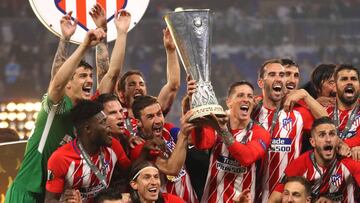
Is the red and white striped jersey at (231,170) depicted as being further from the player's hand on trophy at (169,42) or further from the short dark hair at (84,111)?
the short dark hair at (84,111)

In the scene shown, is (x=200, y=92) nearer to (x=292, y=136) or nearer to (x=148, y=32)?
(x=292, y=136)

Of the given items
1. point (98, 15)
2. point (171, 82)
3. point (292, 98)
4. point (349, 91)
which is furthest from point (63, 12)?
point (349, 91)

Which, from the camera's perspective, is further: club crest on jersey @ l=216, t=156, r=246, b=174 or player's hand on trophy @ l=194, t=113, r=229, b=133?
club crest on jersey @ l=216, t=156, r=246, b=174

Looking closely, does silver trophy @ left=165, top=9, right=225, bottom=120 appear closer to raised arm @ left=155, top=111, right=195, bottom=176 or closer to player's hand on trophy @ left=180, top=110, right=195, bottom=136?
player's hand on trophy @ left=180, top=110, right=195, bottom=136

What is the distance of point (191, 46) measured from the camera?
7547 millimetres

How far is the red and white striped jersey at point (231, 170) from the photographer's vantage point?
27.0 feet

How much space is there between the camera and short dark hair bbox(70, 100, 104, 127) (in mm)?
7766

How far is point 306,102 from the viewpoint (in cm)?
841

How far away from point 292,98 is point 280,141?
0.94 ft

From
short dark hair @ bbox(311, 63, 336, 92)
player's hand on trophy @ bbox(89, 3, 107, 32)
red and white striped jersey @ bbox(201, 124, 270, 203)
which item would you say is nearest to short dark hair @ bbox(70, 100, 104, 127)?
player's hand on trophy @ bbox(89, 3, 107, 32)

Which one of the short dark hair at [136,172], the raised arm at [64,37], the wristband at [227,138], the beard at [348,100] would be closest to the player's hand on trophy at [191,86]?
the wristband at [227,138]

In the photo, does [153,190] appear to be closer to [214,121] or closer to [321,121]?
[214,121]

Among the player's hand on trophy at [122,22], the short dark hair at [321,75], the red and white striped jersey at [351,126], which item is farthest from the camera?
the short dark hair at [321,75]

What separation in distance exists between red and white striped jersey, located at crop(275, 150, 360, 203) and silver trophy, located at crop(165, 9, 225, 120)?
97 centimetres
